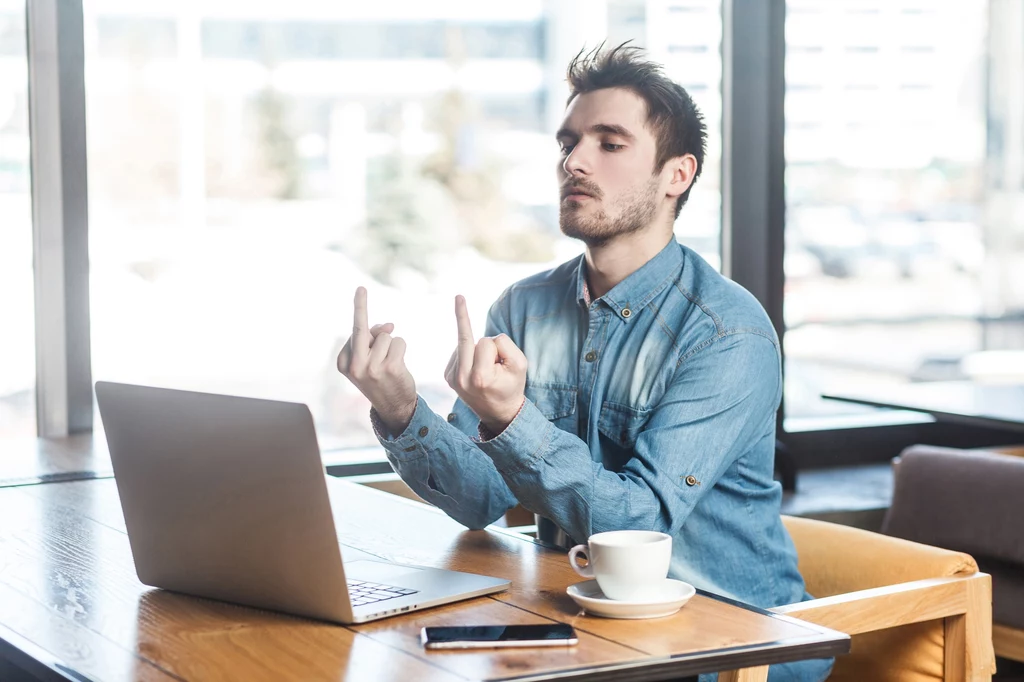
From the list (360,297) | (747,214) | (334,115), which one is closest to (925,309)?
(747,214)

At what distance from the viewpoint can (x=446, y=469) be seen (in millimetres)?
1701

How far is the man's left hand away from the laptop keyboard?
22cm

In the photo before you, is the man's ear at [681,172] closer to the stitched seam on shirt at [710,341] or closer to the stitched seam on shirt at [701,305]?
the stitched seam on shirt at [701,305]

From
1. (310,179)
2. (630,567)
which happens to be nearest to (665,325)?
(630,567)

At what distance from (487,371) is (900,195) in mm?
2430

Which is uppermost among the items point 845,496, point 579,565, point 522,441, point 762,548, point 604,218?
point 604,218

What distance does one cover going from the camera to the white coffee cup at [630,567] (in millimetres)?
1213

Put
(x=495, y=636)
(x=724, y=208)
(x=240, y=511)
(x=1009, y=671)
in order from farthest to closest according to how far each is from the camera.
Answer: (x=724, y=208), (x=1009, y=671), (x=240, y=511), (x=495, y=636)

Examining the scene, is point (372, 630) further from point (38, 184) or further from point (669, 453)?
point (38, 184)

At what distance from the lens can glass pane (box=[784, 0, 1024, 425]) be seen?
3.39m

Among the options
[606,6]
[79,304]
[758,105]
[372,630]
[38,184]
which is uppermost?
[606,6]

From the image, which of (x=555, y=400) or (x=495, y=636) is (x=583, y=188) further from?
(x=495, y=636)

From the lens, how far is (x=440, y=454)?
1.69m

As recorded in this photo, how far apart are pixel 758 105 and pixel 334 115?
110 centimetres
